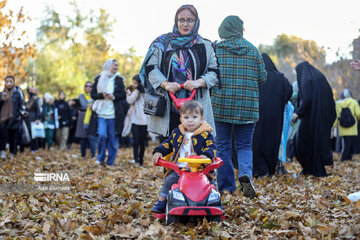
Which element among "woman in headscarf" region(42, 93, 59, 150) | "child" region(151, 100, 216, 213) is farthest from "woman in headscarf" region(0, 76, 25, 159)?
"child" region(151, 100, 216, 213)

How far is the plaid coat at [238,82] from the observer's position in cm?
676

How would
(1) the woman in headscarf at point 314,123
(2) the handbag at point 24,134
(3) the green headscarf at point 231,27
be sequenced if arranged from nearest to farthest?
(3) the green headscarf at point 231,27 → (1) the woman in headscarf at point 314,123 → (2) the handbag at point 24,134

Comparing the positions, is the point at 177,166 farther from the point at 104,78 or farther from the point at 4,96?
the point at 4,96

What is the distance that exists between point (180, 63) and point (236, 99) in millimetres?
1385

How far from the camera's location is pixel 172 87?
214 inches

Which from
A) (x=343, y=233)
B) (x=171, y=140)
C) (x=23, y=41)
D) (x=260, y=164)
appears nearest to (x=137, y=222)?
(x=171, y=140)

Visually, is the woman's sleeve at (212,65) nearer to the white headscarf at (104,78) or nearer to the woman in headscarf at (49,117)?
the white headscarf at (104,78)

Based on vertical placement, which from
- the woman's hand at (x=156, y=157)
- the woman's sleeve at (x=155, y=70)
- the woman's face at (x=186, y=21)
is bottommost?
the woman's hand at (x=156, y=157)

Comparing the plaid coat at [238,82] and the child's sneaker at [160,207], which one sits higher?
the plaid coat at [238,82]

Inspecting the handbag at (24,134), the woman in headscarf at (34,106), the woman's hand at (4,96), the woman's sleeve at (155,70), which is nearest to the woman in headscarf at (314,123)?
the woman's sleeve at (155,70)

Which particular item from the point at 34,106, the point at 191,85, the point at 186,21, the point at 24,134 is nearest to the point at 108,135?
the point at 24,134

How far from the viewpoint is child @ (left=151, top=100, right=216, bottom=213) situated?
5.01 m

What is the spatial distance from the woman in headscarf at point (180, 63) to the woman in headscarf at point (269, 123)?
353 centimetres

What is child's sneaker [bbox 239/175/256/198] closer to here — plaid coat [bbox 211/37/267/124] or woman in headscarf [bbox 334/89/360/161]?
plaid coat [bbox 211/37/267/124]
